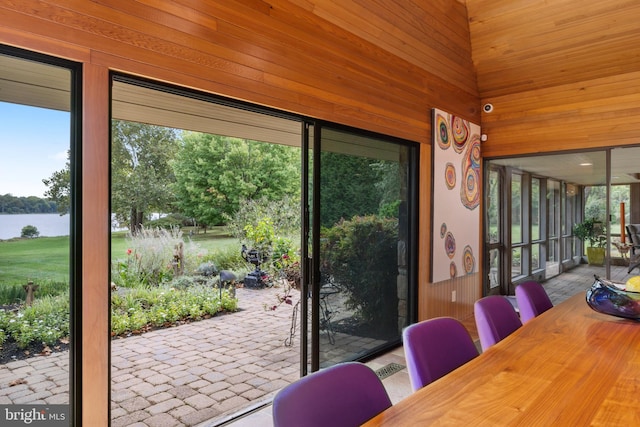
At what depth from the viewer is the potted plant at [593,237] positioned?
4820 mm

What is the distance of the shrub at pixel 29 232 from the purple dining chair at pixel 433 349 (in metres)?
1.68

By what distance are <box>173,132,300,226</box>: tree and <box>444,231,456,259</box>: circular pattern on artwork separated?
354cm

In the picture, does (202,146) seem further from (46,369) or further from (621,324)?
(621,324)

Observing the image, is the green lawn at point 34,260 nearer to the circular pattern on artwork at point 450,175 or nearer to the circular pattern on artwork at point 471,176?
the circular pattern on artwork at point 450,175

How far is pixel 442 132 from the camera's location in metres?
4.55

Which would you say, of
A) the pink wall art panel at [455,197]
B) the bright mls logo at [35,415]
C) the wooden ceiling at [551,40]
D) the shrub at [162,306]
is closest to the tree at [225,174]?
the shrub at [162,306]

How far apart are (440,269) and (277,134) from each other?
241 centimetres

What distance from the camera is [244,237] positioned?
6.99 meters

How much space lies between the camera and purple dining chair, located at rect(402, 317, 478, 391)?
1547mm

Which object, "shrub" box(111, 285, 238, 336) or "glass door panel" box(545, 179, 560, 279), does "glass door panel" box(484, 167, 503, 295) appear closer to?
"glass door panel" box(545, 179, 560, 279)

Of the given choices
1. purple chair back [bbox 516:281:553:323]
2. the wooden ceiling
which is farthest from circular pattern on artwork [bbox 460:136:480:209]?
purple chair back [bbox 516:281:553:323]

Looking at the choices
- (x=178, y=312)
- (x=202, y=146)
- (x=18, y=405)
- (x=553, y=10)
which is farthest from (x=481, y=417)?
(x=202, y=146)

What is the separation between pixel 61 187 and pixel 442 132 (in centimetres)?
369

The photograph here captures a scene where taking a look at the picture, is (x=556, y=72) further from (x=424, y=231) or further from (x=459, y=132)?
(x=424, y=231)
